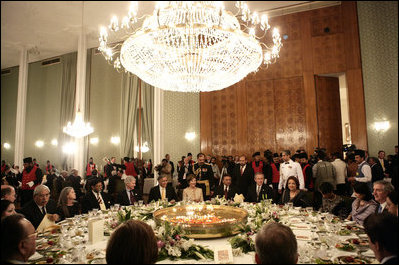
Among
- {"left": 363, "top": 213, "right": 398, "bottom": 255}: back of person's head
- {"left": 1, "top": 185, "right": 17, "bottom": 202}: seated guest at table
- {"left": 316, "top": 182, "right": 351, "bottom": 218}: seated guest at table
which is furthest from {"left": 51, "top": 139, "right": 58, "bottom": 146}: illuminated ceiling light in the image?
{"left": 363, "top": 213, "right": 398, "bottom": 255}: back of person's head

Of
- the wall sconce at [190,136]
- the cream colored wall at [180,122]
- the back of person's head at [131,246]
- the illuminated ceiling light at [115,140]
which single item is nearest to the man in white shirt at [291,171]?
the cream colored wall at [180,122]

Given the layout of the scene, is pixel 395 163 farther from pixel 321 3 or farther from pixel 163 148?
pixel 163 148

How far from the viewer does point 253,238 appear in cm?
245

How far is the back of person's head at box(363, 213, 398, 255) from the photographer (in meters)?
1.59

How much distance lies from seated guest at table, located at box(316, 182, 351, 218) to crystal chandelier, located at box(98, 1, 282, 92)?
71.2 inches

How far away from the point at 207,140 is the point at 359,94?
4.92 meters

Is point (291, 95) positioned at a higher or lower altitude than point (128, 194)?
higher

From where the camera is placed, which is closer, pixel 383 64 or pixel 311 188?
pixel 311 188

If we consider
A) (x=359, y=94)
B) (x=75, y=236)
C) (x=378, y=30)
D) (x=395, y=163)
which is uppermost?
(x=378, y=30)

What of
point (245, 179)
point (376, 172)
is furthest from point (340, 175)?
point (245, 179)

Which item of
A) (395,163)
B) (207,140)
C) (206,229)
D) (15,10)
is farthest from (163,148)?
(206,229)

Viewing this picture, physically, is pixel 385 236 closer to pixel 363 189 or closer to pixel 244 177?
pixel 363 189

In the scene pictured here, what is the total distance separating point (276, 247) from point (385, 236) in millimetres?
703

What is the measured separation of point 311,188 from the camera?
6305 millimetres
